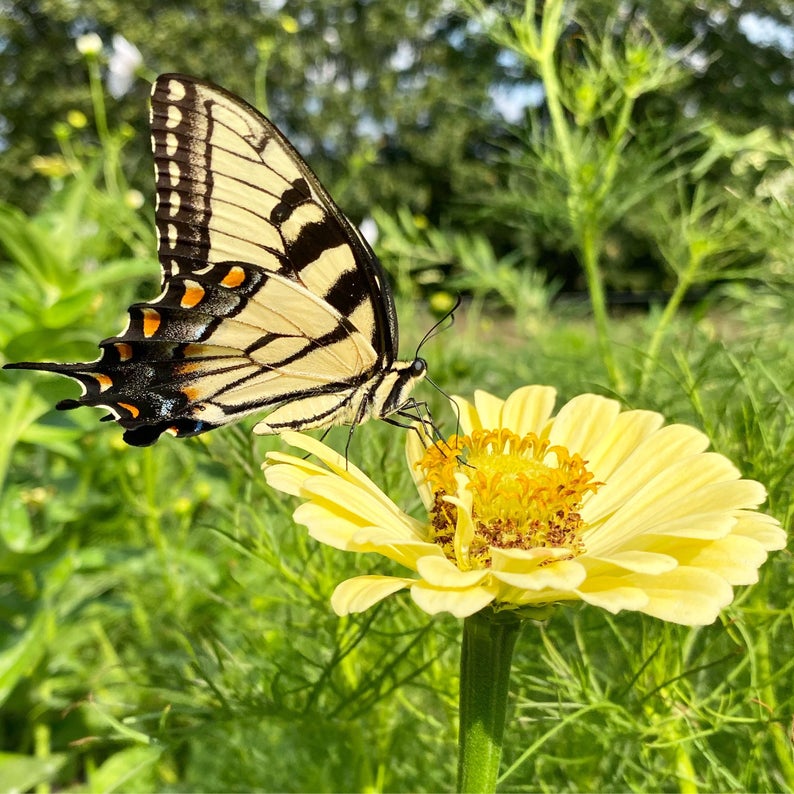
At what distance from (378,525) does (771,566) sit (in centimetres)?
45

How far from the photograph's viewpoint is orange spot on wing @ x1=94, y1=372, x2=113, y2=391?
3.42 ft

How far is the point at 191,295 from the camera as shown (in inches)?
42.8

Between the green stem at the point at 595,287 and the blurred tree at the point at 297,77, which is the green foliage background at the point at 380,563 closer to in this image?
the green stem at the point at 595,287

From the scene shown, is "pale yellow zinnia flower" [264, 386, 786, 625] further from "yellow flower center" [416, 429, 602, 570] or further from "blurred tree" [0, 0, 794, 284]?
"blurred tree" [0, 0, 794, 284]

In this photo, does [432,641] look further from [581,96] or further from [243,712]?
[581,96]

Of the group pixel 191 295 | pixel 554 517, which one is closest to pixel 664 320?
pixel 554 517

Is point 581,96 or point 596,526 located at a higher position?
point 581,96

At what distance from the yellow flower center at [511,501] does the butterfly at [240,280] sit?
0.94 feet

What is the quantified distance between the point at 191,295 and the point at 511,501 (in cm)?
59

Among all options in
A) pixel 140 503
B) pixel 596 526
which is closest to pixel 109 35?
pixel 140 503

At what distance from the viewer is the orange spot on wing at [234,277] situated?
1060 mm

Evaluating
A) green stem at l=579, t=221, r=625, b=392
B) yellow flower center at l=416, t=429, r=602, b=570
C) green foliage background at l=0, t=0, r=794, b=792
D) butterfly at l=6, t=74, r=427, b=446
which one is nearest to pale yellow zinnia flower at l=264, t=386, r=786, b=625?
yellow flower center at l=416, t=429, r=602, b=570

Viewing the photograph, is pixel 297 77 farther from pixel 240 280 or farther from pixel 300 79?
pixel 240 280

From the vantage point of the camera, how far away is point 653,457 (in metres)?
0.74
